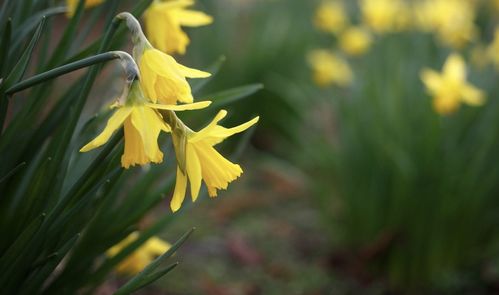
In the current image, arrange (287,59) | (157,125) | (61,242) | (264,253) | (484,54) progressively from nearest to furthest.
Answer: (157,125) → (61,242) → (264,253) → (484,54) → (287,59)

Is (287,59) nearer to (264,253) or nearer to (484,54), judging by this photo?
(484,54)

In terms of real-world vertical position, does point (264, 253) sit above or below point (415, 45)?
below

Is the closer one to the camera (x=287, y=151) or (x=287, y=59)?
(x=287, y=151)

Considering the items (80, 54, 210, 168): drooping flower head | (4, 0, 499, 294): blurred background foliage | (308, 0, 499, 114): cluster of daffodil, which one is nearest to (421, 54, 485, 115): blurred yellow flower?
(4, 0, 499, 294): blurred background foliage

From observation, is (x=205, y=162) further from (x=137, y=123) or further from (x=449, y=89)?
(x=449, y=89)

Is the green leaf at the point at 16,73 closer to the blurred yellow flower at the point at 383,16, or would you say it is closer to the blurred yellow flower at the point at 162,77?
the blurred yellow flower at the point at 162,77

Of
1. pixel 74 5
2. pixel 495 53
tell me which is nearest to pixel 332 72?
pixel 495 53

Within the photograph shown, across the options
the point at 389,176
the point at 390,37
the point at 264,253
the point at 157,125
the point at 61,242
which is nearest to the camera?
the point at 157,125

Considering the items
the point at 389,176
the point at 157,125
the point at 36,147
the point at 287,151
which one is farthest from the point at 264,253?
the point at 157,125
